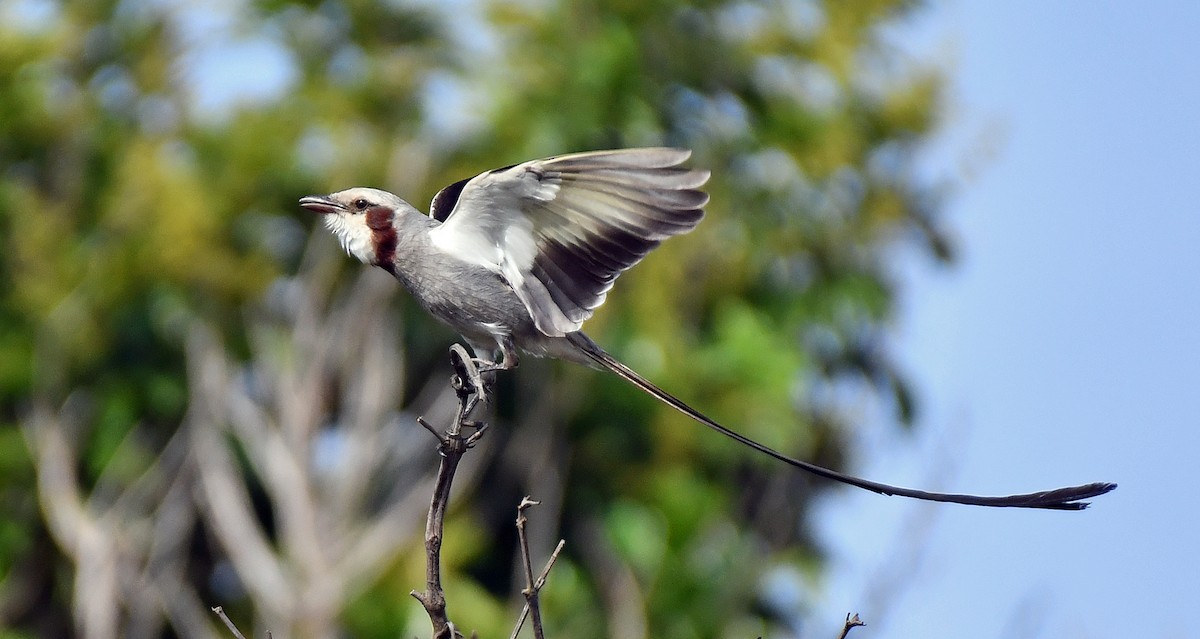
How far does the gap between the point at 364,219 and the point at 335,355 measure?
7.90 metres

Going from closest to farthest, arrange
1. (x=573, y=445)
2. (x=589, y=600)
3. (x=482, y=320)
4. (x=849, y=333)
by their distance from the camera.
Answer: (x=482, y=320), (x=589, y=600), (x=573, y=445), (x=849, y=333)

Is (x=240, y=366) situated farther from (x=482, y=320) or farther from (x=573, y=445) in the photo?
(x=482, y=320)

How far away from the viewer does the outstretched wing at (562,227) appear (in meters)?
3.25

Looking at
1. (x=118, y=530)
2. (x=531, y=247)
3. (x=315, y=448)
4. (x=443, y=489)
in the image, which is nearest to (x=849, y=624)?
(x=443, y=489)

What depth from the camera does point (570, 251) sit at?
11.3ft

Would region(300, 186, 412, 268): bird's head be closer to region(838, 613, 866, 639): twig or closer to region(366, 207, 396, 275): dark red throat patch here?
region(366, 207, 396, 275): dark red throat patch

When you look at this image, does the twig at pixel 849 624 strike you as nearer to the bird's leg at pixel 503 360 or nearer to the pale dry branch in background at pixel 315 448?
the bird's leg at pixel 503 360

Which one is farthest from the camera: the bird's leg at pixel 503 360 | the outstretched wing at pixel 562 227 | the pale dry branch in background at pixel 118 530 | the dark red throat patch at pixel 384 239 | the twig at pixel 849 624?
the pale dry branch in background at pixel 118 530

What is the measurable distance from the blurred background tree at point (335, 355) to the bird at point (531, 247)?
279 inches

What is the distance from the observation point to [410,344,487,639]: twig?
8.75ft

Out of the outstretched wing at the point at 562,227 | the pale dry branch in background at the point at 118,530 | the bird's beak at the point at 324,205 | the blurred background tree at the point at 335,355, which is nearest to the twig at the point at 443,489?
the outstretched wing at the point at 562,227

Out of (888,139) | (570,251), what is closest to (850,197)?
(888,139)

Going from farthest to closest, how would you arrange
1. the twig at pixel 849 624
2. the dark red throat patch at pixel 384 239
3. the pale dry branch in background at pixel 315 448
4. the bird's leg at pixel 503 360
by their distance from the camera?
the pale dry branch in background at pixel 315 448
the dark red throat patch at pixel 384 239
the bird's leg at pixel 503 360
the twig at pixel 849 624

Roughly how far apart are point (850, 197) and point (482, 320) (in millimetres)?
12174
